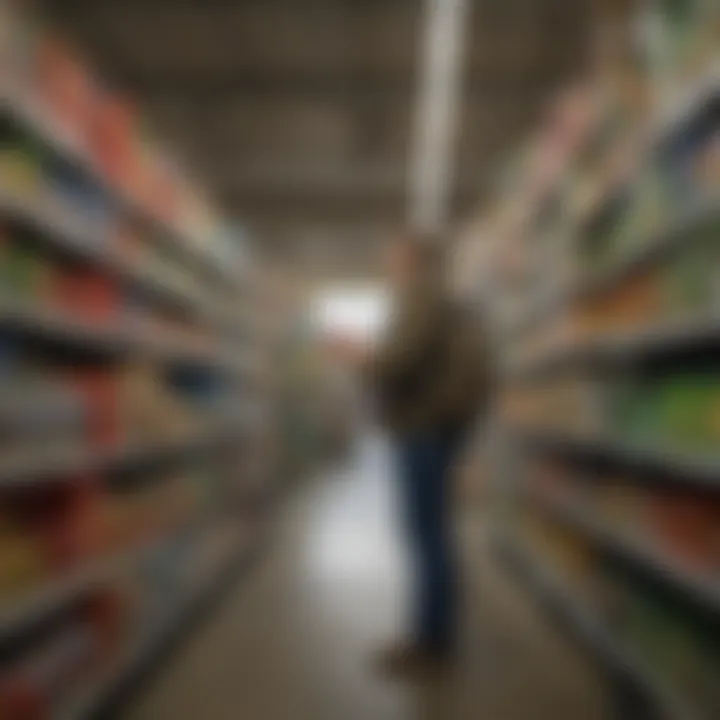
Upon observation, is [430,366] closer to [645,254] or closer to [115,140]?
[645,254]

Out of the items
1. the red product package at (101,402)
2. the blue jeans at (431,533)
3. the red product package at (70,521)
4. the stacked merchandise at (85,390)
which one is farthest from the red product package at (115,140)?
the blue jeans at (431,533)

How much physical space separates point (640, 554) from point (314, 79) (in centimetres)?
661

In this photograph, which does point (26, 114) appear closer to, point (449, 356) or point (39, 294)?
point (39, 294)

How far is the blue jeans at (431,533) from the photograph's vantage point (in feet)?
12.0

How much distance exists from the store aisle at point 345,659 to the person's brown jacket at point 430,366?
0.85 metres

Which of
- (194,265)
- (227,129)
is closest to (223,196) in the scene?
(227,129)

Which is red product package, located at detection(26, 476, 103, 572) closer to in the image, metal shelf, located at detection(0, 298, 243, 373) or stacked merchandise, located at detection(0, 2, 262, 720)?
stacked merchandise, located at detection(0, 2, 262, 720)

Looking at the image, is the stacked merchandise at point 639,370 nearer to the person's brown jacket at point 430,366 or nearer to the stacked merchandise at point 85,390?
the person's brown jacket at point 430,366

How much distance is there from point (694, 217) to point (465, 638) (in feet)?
6.73

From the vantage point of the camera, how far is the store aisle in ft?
10.4

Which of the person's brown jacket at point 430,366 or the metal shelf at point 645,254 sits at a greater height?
the metal shelf at point 645,254

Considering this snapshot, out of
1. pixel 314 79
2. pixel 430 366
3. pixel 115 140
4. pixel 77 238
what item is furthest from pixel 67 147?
pixel 314 79

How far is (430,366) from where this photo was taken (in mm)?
3740

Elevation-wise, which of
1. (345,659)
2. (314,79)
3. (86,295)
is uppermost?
(314,79)
